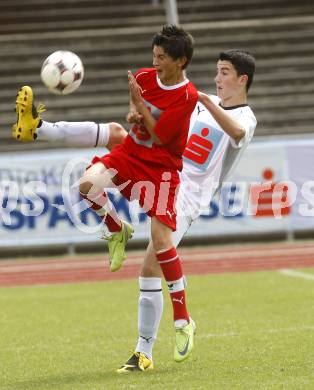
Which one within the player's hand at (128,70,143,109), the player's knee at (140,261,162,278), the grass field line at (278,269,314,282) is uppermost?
the player's hand at (128,70,143,109)

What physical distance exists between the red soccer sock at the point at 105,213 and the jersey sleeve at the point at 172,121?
2.15 feet

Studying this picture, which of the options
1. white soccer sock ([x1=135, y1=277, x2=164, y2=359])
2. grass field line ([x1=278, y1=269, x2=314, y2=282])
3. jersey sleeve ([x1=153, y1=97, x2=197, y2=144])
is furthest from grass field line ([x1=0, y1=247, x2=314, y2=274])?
jersey sleeve ([x1=153, y1=97, x2=197, y2=144])

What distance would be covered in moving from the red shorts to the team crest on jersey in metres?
0.66

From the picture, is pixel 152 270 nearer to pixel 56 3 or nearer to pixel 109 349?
pixel 109 349

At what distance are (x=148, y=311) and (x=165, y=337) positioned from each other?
1639 mm

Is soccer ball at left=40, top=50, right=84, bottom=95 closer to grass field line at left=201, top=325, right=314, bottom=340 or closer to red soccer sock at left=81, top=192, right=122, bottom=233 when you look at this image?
red soccer sock at left=81, top=192, right=122, bottom=233

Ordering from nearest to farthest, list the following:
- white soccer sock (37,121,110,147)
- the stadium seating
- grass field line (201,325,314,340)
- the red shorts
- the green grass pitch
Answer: the green grass pitch, the red shorts, white soccer sock (37,121,110,147), grass field line (201,325,314,340), the stadium seating

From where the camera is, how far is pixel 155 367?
21.1 ft

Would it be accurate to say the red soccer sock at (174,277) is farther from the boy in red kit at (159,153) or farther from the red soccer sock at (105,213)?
the red soccer sock at (105,213)

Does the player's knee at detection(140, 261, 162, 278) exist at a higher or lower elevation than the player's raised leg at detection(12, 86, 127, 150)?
lower

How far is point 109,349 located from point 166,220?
5.48ft

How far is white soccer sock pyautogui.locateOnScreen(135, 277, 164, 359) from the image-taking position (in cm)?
638

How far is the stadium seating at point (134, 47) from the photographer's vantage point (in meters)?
19.3

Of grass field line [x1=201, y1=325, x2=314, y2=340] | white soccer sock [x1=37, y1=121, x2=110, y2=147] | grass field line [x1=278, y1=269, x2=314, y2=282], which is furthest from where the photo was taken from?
grass field line [x1=278, y1=269, x2=314, y2=282]
